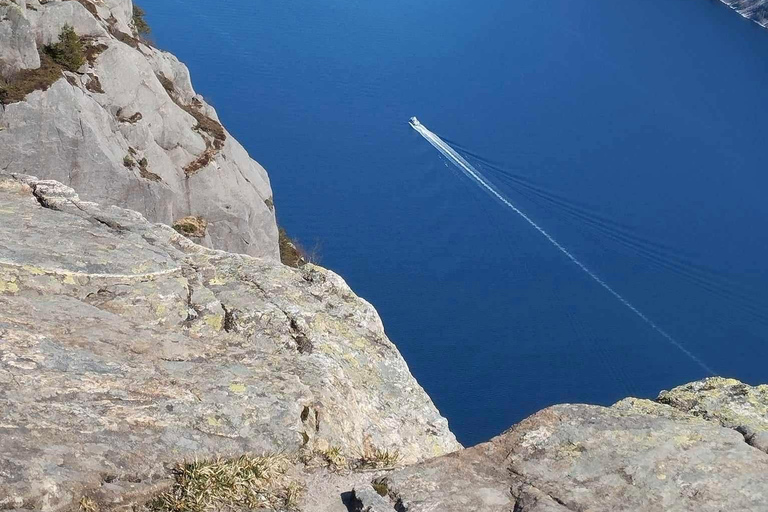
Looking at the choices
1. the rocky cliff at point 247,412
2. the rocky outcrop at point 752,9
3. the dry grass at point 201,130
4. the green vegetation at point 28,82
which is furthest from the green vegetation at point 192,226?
the rocky outcrop at point 752,9

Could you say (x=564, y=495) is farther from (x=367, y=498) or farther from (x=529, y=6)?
(x=529, y=6)

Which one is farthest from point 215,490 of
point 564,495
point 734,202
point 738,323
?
point 734,202

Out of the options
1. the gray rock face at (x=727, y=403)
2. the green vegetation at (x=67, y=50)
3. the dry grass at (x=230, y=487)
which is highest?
the green vegetation at (x=67, y=50)

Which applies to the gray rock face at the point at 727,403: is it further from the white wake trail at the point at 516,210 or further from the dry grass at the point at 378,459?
the white wake trail at the point at 516,210

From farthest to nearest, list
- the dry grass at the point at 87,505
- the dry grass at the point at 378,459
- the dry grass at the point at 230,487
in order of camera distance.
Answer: the dry grass at the point at 378,459
the dry grass at the point at 230,487
the dry grass at the point at 87,505

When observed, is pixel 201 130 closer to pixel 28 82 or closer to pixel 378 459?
pixel 28 82

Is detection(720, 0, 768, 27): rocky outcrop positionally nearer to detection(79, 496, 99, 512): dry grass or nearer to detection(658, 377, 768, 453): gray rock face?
detection(658, 377, 768, 453): gray rock face

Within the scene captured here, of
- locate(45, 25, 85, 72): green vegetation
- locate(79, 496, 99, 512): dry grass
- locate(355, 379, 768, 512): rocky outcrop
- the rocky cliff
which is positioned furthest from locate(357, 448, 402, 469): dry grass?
locate(45, 25, 85, 72): green vegetation

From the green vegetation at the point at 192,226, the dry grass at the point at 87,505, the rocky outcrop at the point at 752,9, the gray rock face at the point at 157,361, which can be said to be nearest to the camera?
the dry grass at the point at 87,505
